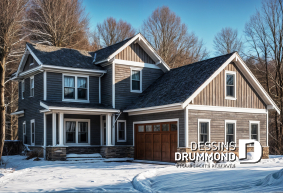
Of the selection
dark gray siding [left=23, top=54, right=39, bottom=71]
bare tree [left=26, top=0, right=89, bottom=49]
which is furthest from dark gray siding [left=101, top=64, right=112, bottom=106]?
bare tree [left=26, top=0, right=89, bottom=49]

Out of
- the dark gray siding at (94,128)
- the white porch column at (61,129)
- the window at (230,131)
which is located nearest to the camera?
the white porch column at (61,129)

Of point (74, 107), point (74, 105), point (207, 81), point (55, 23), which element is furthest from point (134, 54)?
point (55, 23)

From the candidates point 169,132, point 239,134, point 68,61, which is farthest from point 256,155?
point 68,61

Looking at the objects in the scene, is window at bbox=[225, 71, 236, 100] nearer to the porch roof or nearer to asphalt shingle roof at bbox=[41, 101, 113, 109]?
the porch roof

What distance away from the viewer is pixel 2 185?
12000 mm

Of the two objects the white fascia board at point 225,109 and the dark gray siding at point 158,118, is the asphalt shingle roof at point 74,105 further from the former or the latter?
the white fascia board at point 225,109

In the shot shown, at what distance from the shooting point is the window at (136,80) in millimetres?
24609

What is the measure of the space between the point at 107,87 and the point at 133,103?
2.07m

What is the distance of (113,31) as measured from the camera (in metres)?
48.7

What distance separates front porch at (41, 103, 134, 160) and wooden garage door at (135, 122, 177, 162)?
0.92 meters

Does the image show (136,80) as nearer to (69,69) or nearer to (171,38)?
(69,69)

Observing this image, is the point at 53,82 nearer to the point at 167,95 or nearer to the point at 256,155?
the point at 167,95

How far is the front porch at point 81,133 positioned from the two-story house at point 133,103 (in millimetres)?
59

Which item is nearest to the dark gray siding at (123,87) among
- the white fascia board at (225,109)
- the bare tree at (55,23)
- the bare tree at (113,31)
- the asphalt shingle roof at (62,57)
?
the asphalt shingle roof at (62,57)
